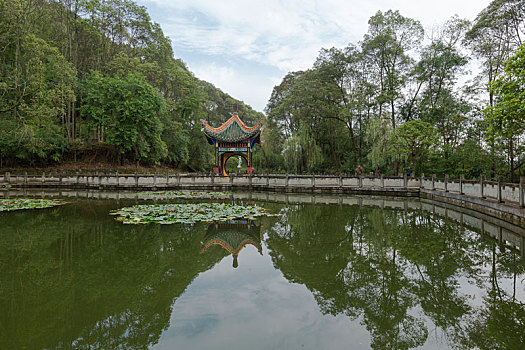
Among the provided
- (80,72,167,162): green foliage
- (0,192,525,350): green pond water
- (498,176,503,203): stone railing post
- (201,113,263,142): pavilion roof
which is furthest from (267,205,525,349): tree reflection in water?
(80,72,167,162): green foliage

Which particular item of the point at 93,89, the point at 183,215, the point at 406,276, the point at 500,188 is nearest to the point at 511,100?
the point at 500,188

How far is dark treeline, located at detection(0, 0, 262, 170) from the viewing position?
15.8 metres

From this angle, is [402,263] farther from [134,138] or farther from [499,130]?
[134,138]

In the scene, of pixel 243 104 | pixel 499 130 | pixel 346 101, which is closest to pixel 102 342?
pixel 499 130

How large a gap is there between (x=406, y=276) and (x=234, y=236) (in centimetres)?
337

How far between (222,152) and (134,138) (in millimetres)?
6799

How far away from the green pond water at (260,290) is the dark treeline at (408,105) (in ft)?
22.0

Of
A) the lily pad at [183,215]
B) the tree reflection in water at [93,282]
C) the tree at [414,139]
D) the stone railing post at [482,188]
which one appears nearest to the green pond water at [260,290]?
the tree reflection in water at [93,282]

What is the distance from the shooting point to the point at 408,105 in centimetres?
2111

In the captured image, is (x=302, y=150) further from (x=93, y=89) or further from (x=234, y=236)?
(x=234, y=236)

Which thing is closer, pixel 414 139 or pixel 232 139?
pixel 414 139

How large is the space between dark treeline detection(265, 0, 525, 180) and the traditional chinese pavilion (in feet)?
13.5

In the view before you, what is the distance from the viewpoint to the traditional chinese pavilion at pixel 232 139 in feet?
70.4

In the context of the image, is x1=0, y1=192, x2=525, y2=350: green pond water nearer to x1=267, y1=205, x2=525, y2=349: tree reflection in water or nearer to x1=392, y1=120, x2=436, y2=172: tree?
x1=267, y1=205, x2=525, y2=349: tree reflection in water
